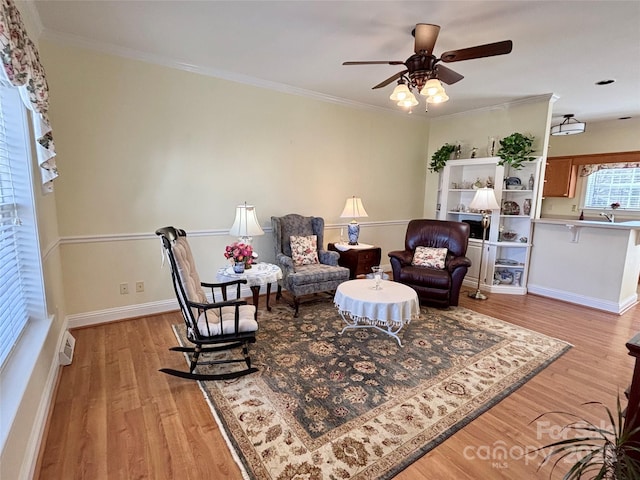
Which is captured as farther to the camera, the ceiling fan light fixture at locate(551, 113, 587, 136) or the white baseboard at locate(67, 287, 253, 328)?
the ceiling fan light fixture at locate(551, 113, 587, 136)

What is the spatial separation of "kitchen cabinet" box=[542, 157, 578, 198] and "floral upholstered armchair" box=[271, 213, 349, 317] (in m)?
5.40

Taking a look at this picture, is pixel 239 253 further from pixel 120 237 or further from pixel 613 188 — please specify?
pixel 613 188

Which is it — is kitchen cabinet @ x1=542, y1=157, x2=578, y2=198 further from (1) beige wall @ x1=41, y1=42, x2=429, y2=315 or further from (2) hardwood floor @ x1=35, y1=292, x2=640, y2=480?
(1) beige wall @ x1=41, y1=42, x2=429, y2=315

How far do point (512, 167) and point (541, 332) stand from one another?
2.56 metres

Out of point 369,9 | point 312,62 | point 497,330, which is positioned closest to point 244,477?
point 497,330

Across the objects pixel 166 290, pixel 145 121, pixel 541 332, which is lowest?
pixel 541 332

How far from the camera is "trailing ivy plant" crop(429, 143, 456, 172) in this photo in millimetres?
5457

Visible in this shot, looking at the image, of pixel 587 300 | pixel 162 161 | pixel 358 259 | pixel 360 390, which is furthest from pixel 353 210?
pixel 587 300

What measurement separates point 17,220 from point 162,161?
166 centimetres

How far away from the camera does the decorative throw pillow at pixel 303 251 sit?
4121 millimetres

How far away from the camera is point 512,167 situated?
4773 millimetres

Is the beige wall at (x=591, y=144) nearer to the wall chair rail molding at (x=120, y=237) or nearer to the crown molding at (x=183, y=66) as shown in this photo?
the crown molding at (x=183, y=66)

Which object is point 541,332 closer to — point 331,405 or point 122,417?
point 331,405

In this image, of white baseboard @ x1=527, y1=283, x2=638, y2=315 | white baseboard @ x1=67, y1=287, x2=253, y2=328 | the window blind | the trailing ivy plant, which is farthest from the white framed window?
the window blind
